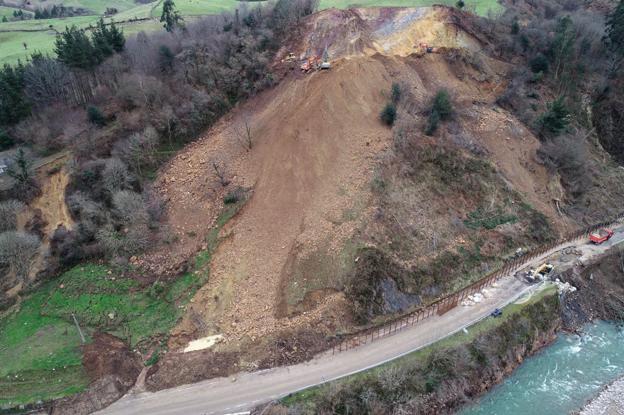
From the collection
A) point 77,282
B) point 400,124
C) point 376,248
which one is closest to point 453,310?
point 376,248

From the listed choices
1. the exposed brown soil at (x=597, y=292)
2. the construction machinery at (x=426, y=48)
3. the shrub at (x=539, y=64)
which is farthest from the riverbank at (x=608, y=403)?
the construction machinery at (x=426, y=48)

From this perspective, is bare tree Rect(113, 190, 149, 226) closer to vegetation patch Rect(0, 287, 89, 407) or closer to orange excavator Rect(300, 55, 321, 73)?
vegetation patch Rect(0, 287, 89, 407)

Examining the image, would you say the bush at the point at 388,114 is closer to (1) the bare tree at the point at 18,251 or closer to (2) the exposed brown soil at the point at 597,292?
(2) the exposed brown soil at the point at 597,292

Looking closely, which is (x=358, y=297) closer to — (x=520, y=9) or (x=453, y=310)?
(x=453, y=310)

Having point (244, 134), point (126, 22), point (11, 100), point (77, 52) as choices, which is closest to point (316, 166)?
point (244, 134)

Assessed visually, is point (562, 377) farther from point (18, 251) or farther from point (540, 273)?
point (18, 251)
